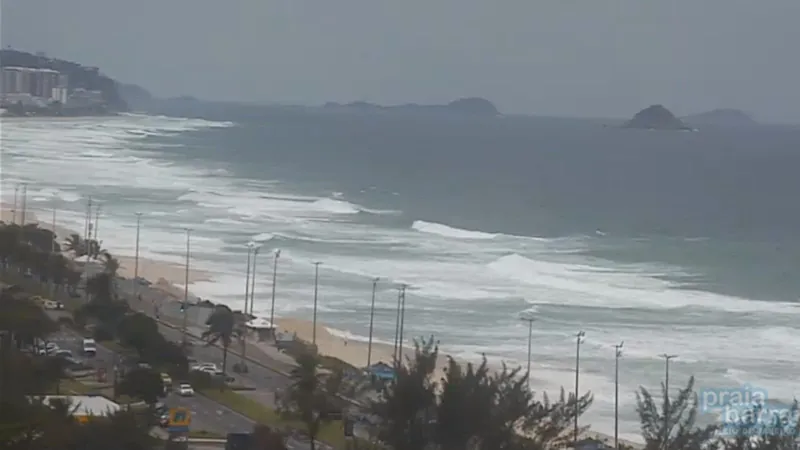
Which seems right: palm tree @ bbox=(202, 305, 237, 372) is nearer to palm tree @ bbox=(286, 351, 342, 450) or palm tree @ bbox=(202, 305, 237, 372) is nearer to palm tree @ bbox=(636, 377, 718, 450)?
palm tree @ bbox=(286, 351, 342, 450)

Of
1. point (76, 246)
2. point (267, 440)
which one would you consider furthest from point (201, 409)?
point (76, 246)

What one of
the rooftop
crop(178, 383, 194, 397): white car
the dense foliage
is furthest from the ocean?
the dense foliage

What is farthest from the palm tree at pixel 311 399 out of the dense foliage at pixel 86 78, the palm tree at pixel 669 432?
the dense foliage at pixel 86 78

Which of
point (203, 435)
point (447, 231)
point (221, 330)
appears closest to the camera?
point (203, 435)

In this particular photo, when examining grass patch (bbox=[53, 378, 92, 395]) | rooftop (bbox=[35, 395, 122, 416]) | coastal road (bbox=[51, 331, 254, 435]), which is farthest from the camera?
grass patch (bbox=[53, 378, 92, 395])

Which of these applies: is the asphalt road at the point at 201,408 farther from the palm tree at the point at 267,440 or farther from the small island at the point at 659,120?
the small island at the point at 659,120

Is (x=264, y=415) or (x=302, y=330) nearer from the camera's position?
(x=264, y=415)

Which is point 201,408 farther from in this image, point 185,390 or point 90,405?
point 90,405

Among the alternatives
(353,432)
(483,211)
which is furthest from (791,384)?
(483,211)
